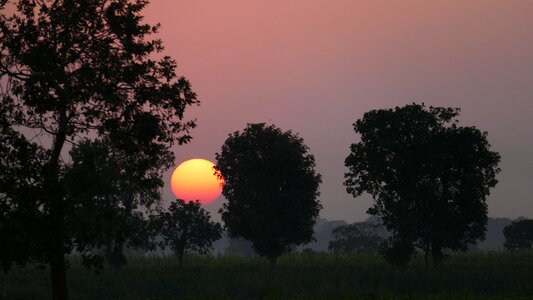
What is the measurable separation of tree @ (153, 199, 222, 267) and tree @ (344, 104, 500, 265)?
14.7 metres

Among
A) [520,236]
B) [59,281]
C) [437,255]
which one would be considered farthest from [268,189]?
[520,236]

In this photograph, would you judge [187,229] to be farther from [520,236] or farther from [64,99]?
[520,236]

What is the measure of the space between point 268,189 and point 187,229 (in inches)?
354

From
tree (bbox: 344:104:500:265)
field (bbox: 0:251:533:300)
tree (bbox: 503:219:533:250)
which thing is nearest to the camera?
field (bbox: 0:251:533:300)

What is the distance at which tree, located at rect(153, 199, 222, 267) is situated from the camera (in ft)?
230

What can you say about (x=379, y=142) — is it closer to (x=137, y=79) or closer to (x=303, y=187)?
(x=303, y=187)

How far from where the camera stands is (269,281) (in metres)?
54.9

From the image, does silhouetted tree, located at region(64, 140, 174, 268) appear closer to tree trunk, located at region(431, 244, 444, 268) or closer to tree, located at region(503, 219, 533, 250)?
tree trunk, located at region(431, 244, 444, 268)

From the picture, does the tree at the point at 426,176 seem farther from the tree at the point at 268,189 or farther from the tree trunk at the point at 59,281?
the tree trunk at the point at 59,281

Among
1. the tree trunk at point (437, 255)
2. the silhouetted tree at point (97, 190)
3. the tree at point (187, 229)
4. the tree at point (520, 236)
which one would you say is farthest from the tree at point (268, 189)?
the tree at point (520, 236)

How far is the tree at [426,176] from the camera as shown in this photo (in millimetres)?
64688

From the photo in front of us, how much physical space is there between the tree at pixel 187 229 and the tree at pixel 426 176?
48.2ft

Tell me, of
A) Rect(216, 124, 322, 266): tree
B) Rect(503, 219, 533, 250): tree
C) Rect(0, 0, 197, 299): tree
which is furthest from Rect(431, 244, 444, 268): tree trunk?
Rect(503, 219, 533, 250): tree

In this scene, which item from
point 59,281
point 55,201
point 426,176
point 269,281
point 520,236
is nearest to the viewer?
point 55,201
